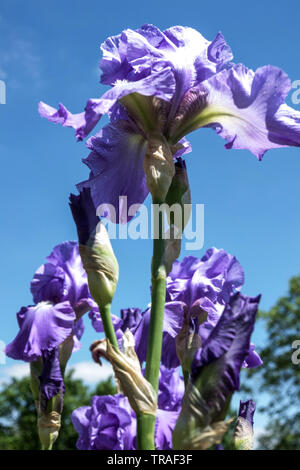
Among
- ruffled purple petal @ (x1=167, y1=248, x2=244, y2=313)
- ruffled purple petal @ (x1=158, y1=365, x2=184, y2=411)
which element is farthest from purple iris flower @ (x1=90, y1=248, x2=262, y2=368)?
ruffled purple petal @ (x1=158, y1=365, x2=184, y2=411)

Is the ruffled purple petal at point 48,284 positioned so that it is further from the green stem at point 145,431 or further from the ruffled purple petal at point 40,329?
the green stem at point 145,431

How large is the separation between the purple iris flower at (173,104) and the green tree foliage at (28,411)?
2720cm

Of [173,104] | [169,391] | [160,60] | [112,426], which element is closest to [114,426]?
[112,426]

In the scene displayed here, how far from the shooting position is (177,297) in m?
2.25

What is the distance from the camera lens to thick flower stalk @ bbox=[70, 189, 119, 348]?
56.2 inches

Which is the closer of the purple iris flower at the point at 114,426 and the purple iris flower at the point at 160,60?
the purple iris flower at the point at 160,60

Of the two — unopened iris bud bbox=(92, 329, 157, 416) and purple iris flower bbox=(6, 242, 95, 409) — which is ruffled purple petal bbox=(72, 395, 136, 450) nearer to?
purple iris flower bbox=(6, 242, 95, 409)

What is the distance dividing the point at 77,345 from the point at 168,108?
5.14 feet

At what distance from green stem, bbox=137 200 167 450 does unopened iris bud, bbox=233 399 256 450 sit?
611 mm

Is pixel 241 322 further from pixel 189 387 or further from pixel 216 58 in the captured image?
pixel 216 58

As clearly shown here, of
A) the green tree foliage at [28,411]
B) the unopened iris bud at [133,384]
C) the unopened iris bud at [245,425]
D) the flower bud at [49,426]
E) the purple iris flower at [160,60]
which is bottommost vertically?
the green tree foliage at [28,411]

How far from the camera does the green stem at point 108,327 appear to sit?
1346 mm

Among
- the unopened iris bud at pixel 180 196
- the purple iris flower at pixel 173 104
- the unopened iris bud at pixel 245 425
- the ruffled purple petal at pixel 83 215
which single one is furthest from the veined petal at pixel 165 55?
the unopened iris bud at pixel 245 425
